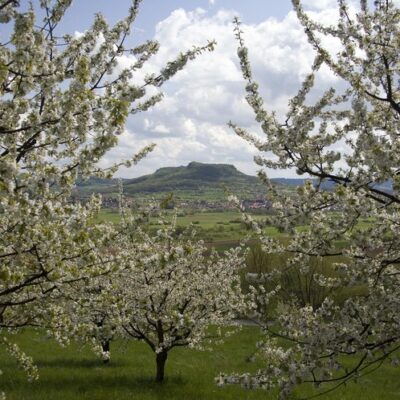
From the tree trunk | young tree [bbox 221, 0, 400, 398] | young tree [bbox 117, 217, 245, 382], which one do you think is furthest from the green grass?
young tree [bbox 221, 0, 400, 398]

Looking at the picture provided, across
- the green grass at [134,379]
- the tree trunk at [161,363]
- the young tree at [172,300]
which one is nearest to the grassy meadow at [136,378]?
the green grass at [134,379]

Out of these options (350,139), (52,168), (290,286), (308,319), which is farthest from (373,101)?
(290,286)

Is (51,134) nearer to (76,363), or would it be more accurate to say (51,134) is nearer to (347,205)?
(347,205)

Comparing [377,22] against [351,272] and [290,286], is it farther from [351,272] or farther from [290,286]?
[290,286]

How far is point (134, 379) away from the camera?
18766 mm

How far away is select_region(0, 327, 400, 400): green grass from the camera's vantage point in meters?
16.1

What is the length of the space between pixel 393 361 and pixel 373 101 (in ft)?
13.9

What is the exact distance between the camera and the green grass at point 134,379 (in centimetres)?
1606

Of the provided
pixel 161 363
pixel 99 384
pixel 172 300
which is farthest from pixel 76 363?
pixel 172 300

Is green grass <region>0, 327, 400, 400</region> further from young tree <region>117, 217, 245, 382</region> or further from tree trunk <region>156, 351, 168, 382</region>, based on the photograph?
young tree <region>117, 217, 245, 382</region>

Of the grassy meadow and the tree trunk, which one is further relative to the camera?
the tree trunk

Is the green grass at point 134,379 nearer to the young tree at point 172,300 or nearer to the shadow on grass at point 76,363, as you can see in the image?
the shadow on grass at point 76,363

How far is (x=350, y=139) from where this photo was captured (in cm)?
754

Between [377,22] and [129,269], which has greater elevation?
[377,22]
